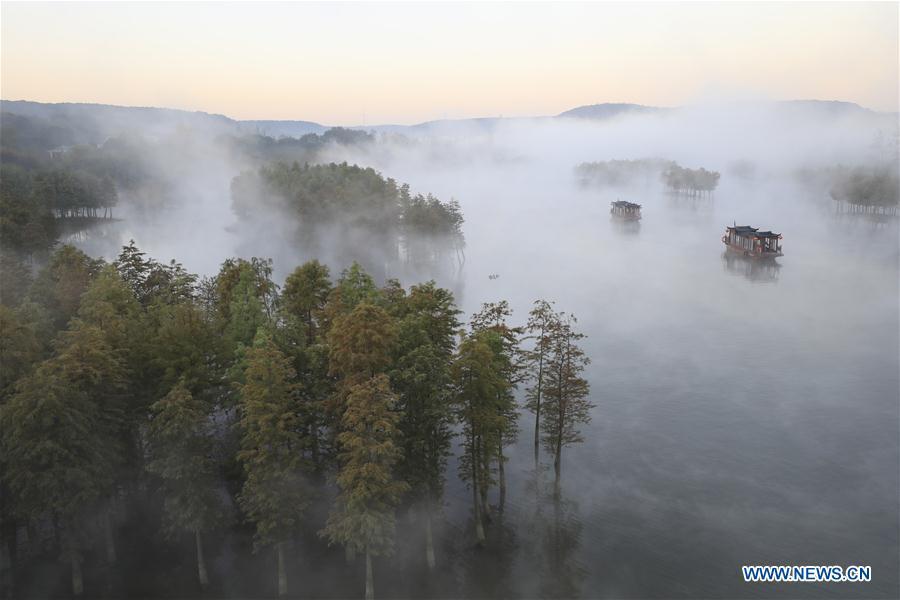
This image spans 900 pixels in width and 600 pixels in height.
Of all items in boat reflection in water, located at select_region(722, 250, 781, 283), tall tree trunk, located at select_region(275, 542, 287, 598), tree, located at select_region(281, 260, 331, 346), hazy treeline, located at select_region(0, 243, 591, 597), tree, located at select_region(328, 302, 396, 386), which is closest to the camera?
hazy treeline, located at select_region(0, 243, 591, 597)

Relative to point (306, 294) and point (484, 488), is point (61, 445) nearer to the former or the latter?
point (306, 294)

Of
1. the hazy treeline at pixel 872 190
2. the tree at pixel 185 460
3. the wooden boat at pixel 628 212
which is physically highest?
the hazy treeline at pixel 872 190

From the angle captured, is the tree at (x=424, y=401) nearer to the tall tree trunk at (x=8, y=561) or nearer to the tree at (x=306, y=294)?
the tree at (x=306, y=294)

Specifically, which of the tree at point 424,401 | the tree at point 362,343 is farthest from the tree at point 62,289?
the tree at point 424,401

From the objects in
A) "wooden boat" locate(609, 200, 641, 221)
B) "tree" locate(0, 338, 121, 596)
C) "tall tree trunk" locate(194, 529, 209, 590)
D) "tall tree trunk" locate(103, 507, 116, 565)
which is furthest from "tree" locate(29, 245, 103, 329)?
"wooden boat" locate(609, 200, 641, 221)

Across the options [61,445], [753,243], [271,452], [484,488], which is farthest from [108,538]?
[753,243]

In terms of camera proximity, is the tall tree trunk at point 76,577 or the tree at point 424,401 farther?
the tree at point 424,401

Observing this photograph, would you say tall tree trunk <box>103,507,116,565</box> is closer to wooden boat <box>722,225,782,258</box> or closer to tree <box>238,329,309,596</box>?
tree <box>238,329,309,596</box>
